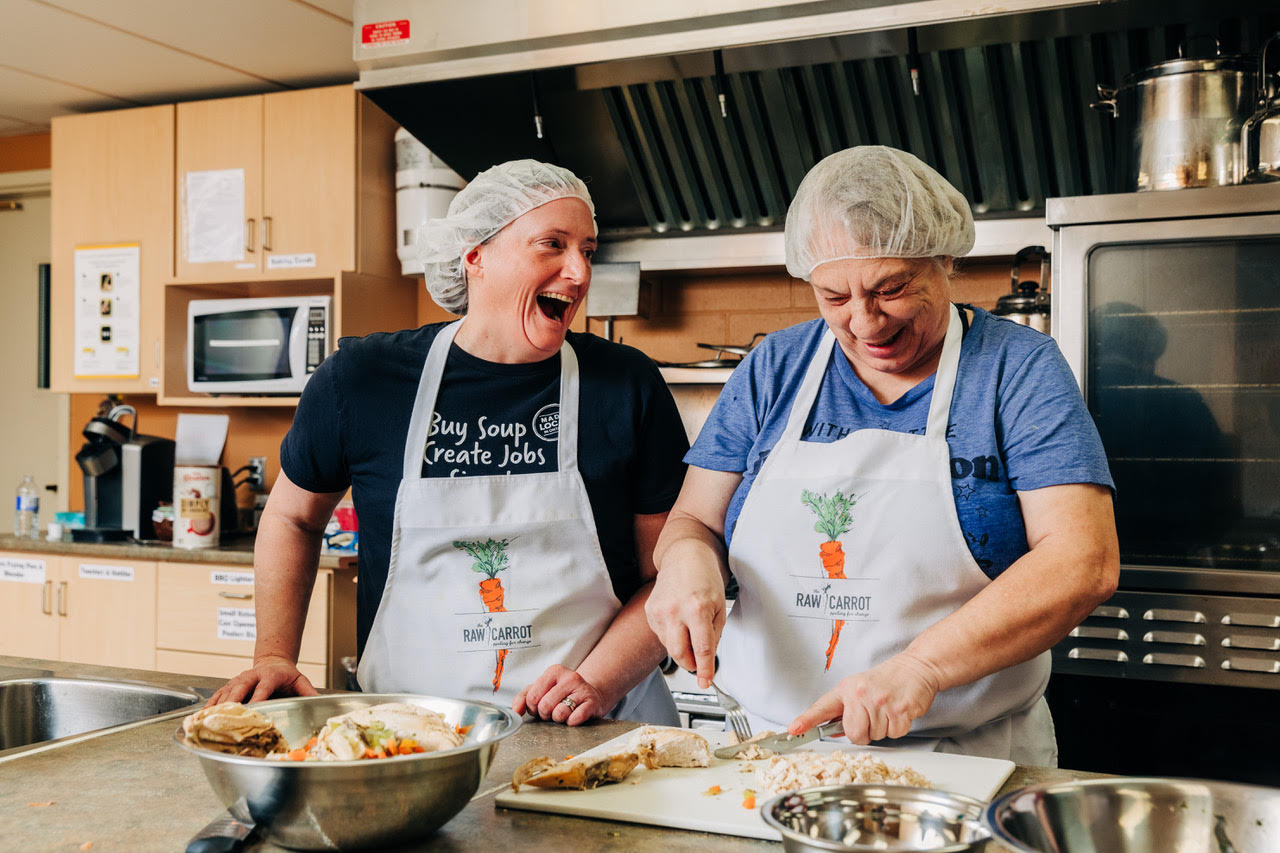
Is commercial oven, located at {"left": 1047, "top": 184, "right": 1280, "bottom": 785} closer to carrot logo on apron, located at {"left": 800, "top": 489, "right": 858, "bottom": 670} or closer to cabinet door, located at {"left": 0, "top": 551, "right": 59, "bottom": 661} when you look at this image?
carrot logo on apron, located at {"left": 800, "top": 489, "right": 858, "bottom": 670}

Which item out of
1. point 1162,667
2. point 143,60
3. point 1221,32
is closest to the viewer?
point 1162,667

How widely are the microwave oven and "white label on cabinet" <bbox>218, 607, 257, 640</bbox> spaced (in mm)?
768

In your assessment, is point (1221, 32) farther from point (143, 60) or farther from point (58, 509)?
point (58, 509)

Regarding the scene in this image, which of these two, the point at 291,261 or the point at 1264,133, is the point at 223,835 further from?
the point at 291,261

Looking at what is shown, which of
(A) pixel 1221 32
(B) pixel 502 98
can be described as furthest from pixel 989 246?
(B) pixel 502 98

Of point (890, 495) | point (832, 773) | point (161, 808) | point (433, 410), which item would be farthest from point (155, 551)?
point (832, 773)

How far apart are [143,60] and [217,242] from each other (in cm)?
66

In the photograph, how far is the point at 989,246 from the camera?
9.58 feet

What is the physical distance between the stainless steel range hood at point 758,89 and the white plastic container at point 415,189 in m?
0.54

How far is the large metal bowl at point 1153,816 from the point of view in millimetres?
810

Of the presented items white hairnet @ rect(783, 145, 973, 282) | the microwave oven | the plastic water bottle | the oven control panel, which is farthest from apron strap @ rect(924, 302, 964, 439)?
the plastic water bottle

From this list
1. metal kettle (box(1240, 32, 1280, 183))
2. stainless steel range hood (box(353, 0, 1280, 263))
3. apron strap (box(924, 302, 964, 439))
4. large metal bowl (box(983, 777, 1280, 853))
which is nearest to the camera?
large metal bowl (box(983, 777, 1280, 853))

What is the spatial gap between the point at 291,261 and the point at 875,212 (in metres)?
2.85

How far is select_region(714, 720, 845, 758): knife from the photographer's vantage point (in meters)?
1.18
